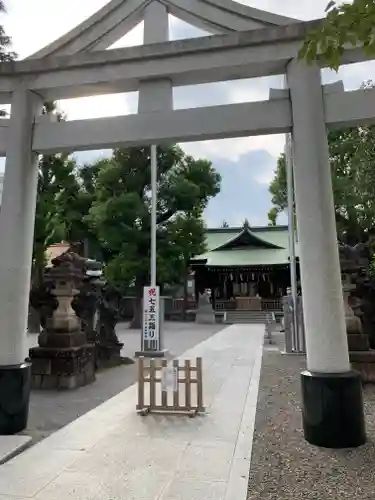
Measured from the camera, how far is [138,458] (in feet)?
13.6

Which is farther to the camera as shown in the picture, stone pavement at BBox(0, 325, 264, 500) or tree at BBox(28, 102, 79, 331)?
tree at BBox(28, 102, 79, 331)

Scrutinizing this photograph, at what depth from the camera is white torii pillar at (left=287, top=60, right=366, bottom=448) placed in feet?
14.3

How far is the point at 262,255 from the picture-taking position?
102 feet

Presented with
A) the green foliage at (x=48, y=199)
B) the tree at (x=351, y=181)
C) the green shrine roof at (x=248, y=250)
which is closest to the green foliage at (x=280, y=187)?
the tree at (x=351, y=181)

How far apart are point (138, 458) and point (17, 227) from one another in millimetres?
3138

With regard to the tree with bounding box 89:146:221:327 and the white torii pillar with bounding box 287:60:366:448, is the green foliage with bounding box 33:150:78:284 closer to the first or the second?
the tree with bounding box 89:146:221:327

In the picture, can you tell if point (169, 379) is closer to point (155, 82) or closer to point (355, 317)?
point (155, 82)

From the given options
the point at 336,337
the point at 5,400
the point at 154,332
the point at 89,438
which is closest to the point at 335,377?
the point at 336,337

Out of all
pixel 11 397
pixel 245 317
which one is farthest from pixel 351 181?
pixel 245 317

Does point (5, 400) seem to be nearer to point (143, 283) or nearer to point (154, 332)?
point (154, 332)

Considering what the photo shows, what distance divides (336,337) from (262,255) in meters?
26.9

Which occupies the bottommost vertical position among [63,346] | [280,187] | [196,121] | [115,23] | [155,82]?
[63,346]

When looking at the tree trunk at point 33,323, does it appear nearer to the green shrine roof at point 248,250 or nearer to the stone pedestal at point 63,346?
the stone pedestal at point 63,346

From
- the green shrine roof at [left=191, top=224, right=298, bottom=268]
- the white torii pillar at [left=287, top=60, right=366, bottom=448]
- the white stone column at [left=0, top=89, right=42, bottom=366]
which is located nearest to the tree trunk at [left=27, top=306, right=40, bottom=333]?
the green shrine roof at [left=191, top=224, right=298, bottom=268]
